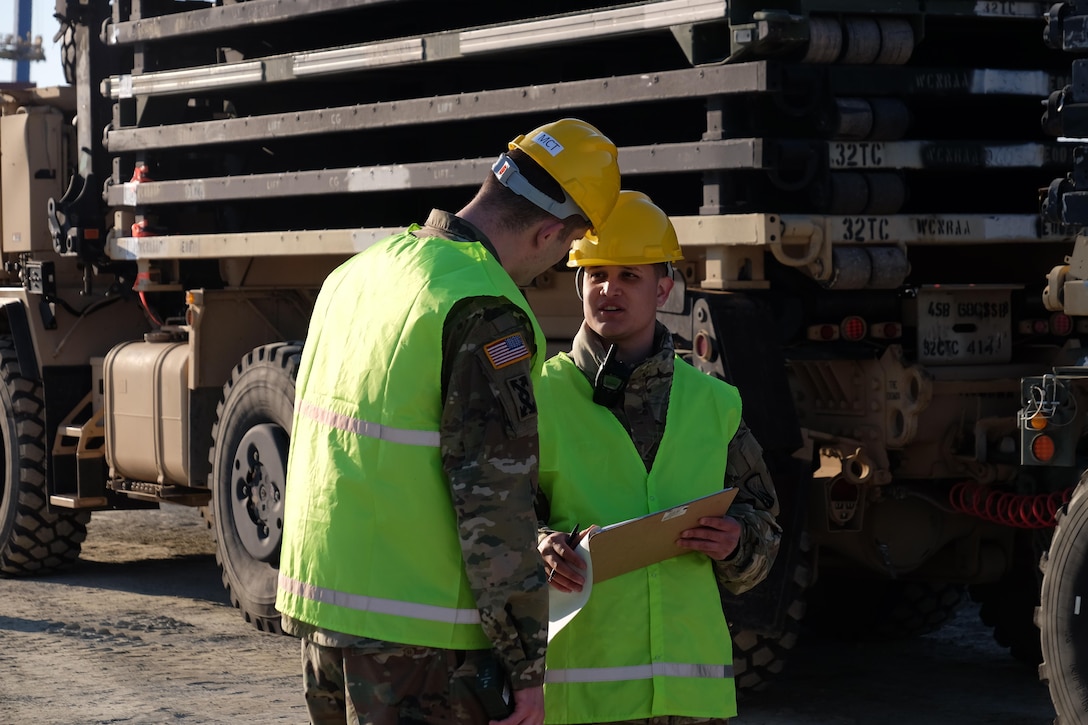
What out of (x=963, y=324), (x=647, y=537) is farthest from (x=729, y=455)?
(x=963, y=324)

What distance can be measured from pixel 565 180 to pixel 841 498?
3.31m

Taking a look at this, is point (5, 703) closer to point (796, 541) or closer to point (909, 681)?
point (796, 541)

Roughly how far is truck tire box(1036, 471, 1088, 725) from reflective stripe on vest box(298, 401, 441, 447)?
2991 millimetres

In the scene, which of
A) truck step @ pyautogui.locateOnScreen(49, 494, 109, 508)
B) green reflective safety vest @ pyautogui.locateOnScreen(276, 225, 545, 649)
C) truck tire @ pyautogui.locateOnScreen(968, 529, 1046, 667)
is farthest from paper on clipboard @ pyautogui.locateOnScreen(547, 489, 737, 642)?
truck step @ pyautogui.locateOnScreen(49, 494, 109, 508)

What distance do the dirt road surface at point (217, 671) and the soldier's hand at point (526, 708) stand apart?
11.3ft

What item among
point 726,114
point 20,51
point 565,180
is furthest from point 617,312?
point 20,51

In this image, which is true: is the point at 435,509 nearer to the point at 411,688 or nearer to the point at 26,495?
the point at 411,688

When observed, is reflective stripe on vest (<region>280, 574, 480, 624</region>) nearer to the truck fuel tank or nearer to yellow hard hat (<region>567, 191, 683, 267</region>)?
yellow hard hat (<region>567, 191, 683, 267</region>)

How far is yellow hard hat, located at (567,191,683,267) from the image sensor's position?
408 centimetres

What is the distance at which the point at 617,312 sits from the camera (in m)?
4.03

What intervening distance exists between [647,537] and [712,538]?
16cm

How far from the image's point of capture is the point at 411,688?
3.26m

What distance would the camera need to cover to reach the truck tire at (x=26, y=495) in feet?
33.7

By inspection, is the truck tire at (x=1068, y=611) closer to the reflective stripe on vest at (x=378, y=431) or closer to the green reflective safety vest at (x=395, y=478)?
the green reflective safety vest at (x=395, y=478)
